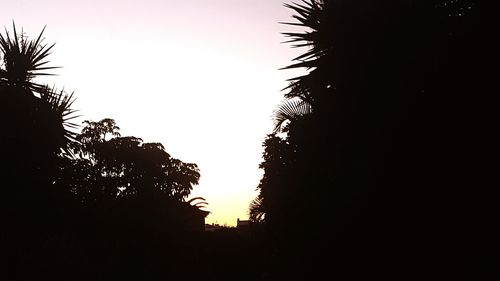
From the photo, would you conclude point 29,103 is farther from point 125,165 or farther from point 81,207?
point 125,165

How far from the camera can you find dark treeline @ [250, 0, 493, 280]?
162 inches

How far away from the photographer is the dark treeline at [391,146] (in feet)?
13.5

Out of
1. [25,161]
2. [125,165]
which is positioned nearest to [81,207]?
[25,161]

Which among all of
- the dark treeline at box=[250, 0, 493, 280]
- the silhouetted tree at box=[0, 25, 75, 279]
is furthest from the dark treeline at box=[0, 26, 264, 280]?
the dark treeline at box=[250, 0, 493, 280]

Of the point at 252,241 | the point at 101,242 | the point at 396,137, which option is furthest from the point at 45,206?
the point at 252,241

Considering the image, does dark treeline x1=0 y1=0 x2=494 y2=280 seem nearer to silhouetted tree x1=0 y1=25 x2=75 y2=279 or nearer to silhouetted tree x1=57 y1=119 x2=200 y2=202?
silhouetted tree x1=0 y1=25 x2=75 y2=279

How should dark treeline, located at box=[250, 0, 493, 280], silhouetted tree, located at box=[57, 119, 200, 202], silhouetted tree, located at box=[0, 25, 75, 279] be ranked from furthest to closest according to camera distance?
silhouetted tree, located at box=[57, 119, 200, 202]
silhouetted tree, located at box=[0, 25, 75, 279]
dark treeline, located at box=[250, 0, 493, 280]

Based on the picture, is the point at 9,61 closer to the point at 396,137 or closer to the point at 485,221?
the point at 396,137

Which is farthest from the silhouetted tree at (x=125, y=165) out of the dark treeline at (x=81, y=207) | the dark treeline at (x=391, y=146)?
the dark treeline at (x=391, y=146)

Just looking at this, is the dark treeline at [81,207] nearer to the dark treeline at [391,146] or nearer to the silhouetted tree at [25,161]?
the silhouetted tree at [25,161]

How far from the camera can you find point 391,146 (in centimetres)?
463

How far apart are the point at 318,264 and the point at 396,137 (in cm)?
173

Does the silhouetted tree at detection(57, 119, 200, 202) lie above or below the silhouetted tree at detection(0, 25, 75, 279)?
above

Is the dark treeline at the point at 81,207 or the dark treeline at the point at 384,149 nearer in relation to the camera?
the dark treeline at the point at 384,149
